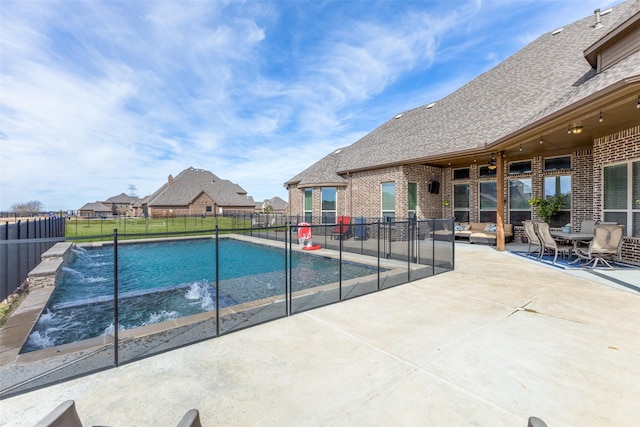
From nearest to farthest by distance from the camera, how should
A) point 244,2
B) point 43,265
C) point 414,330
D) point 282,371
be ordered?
point 282,371, point 414,330, point 43,265, point 244,2

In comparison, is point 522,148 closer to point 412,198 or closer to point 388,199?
point 412,198

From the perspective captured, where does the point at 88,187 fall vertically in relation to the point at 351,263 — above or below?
above

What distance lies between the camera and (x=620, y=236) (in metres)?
6.52

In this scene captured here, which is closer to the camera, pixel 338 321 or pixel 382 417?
pixel 382 417

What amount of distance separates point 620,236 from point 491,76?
34.3 feet

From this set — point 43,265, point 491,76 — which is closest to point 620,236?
point 491,76

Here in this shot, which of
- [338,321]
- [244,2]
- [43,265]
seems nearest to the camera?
[338,321]

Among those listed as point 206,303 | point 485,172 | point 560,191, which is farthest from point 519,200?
point 206,303

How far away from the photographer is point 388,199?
42.6ft

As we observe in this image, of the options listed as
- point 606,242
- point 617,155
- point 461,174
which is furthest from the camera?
point 461,174

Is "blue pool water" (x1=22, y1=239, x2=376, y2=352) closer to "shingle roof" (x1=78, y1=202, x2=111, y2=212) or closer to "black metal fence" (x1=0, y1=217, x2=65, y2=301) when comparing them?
"black metal fence" (x1=0, y1=217, x2=65, y2=301)

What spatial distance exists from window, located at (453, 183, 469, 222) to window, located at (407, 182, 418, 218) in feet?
7.38

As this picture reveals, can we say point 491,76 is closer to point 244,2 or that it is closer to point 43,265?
point 244,2

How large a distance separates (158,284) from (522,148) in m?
12.5
